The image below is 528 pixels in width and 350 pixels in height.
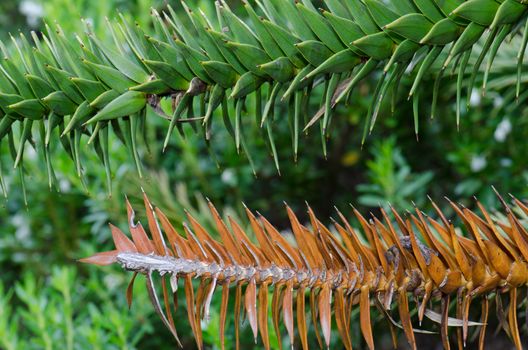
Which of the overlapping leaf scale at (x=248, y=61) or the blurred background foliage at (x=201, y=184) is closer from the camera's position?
the overlapping leaf scale at (x=248, y=61)

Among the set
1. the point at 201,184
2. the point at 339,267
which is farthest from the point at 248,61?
the point at 201,184

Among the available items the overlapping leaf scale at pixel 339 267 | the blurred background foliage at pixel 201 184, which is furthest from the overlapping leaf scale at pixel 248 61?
the blurred background foliage at pixel 201 184

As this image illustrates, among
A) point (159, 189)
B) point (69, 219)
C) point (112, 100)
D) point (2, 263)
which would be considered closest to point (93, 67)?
point (112, 100)

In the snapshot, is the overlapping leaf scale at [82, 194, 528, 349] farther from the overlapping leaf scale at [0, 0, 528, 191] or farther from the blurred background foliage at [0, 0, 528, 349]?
the blurred background foliage at [0, 0, 528, 349]

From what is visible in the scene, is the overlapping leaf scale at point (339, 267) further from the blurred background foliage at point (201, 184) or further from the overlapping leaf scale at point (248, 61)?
the blurred background foliage at point (201, 184)

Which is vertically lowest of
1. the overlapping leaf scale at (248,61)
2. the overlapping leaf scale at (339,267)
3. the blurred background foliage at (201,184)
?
the blurred background foliage at (201,184)

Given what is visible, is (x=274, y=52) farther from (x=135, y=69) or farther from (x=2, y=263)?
(x=2, y=263)

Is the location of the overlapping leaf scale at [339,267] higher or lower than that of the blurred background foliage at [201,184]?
higher
